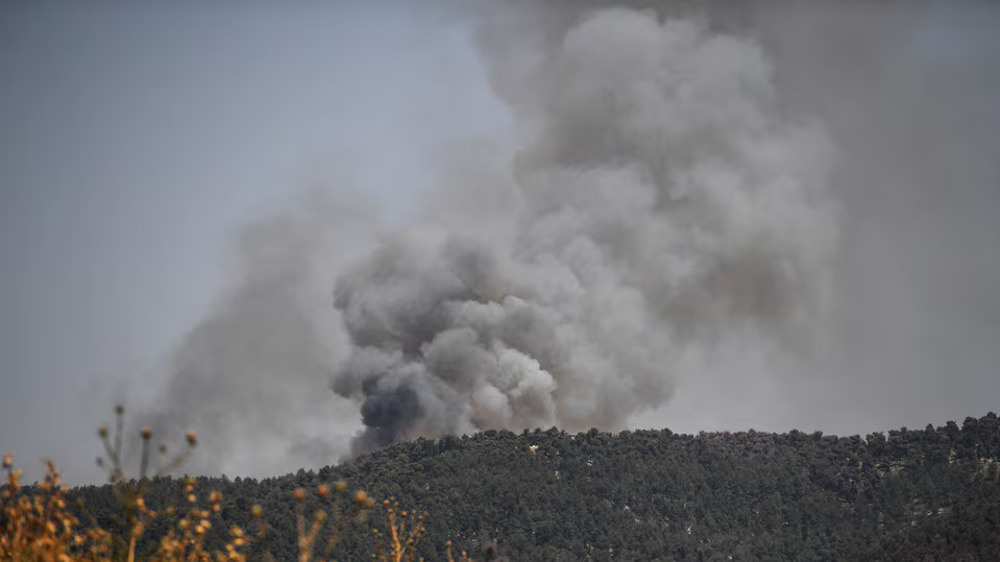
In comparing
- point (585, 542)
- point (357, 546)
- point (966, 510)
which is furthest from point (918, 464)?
point (357, 546)

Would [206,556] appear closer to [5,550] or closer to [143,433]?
[5,550]

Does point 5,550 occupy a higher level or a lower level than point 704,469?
lower

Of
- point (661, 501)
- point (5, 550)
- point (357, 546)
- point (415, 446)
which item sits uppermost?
point (415, 446)

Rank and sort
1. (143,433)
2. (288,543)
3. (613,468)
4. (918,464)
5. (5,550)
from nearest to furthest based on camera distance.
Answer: (143,433) < (5,550) < (288,543) < (918,464) < (613,468)

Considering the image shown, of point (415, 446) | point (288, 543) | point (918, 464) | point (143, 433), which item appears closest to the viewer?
point (143, 433)

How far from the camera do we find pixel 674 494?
286 feet

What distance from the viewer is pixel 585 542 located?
79625 millimetres

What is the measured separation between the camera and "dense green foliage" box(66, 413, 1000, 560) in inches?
2825

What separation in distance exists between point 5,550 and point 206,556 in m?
2.07

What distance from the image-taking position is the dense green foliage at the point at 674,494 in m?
71.8

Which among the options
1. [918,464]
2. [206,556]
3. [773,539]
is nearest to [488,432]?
[773,539]

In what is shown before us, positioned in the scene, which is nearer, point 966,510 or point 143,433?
point 143,433

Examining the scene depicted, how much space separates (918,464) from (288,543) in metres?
53.0

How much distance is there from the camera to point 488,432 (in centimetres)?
10219
